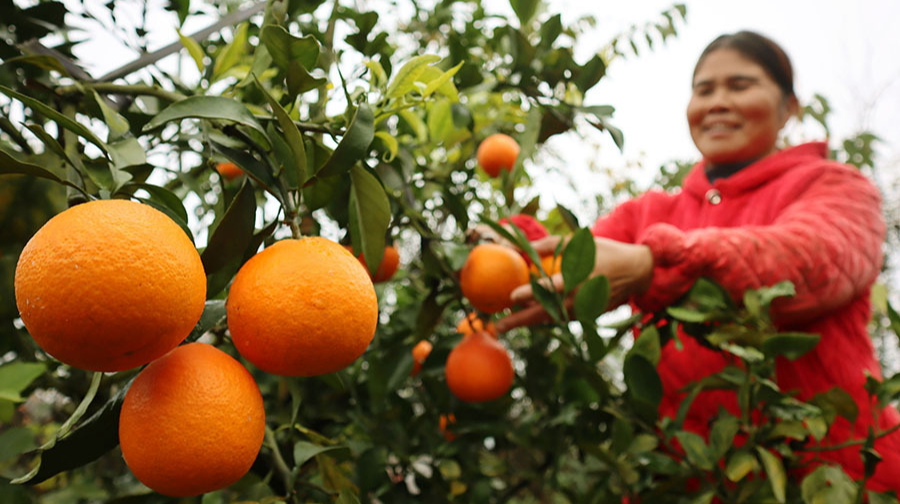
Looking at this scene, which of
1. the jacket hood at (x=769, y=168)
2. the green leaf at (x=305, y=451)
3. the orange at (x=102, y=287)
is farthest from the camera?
the jacket hood at (x=769, y=168)

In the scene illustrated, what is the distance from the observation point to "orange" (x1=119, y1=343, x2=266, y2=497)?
40cm

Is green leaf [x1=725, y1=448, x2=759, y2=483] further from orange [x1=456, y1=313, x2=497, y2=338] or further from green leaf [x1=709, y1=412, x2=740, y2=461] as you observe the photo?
orange [x1=456, y1=313, x2=497, y2=338]

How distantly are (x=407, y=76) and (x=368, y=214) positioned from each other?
0.17 metres

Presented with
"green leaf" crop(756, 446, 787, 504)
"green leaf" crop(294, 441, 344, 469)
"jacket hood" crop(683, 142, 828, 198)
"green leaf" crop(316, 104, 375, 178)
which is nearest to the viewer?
"green leaf" crop(316, 104, 375, 178)

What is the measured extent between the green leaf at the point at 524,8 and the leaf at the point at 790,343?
61 centimetres

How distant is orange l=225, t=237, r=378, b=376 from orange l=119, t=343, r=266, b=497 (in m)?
0.04

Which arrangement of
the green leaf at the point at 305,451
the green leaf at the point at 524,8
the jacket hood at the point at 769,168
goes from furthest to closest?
the jacket hood at the point at 769,168 < the green leaf at the point at 524,8 < the green leaf at the point at 305,451

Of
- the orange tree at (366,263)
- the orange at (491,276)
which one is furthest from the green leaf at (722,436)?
the orange at (491,276)

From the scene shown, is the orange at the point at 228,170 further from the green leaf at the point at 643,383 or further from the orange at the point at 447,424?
the green leaf at the point at 643,383

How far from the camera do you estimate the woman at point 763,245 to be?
0.91 metres

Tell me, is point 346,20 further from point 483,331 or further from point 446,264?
point 483,331

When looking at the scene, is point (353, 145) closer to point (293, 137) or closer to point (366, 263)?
point (293, 137)

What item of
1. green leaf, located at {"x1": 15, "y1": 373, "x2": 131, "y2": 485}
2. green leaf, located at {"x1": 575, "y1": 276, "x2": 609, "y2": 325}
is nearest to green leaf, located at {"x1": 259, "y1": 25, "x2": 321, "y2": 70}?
green leaf, located at {"x1": 15, "y1": 373, "x2": 131, "y2": 485}

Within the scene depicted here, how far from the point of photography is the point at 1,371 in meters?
0.77
